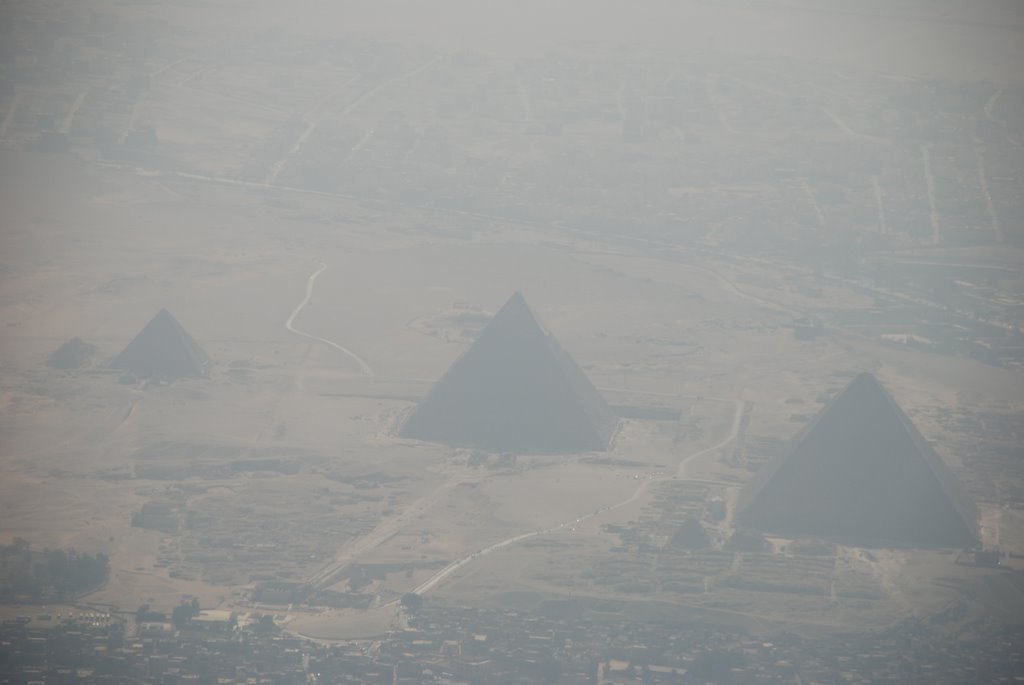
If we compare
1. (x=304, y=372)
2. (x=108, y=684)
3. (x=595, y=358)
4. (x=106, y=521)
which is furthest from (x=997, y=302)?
(x=108, y=684)

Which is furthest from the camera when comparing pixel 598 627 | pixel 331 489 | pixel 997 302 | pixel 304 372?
pixel 997 302

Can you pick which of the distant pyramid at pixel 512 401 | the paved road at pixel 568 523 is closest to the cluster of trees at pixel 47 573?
the paved road at pixel 568 523

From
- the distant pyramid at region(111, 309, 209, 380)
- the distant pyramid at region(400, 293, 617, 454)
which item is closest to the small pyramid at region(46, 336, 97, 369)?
the distant pyramid at region(111, 309, 209, 380)

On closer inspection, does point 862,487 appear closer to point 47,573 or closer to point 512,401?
point 512,401

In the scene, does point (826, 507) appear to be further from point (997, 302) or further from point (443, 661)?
point (997, 302)

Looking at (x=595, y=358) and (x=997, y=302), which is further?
(x=997, y=302)

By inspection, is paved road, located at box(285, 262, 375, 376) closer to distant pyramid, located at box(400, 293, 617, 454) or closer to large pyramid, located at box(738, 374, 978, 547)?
distant pyramid, located at box(400, 293, 617, 454)

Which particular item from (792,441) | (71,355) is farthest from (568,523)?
(71,355)
